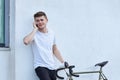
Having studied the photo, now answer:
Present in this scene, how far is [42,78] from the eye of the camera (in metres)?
5.15

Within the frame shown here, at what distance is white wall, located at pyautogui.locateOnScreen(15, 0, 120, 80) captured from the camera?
5.48 metres

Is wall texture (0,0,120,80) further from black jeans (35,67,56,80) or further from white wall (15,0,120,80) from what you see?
black jeans (35,67,56,80)

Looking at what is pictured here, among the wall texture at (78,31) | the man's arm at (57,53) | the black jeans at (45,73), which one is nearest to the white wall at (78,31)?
the wall texture at (78,31)

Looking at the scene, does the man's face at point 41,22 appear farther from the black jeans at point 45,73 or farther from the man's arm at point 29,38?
the black jeans at point 45,73

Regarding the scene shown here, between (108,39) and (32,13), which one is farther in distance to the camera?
(108,39)

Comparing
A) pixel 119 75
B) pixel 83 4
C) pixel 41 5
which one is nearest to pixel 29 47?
pixel 41 5

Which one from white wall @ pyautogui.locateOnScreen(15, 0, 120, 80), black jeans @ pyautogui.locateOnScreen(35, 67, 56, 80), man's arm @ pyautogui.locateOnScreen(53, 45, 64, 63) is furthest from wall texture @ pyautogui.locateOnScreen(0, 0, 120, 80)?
black jeans @ pyautogui.locateOnScreen(35, 67, 56, 80)

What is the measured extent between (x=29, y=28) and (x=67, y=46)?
67 cm

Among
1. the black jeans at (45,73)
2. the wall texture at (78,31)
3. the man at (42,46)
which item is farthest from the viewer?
the wall texture at (78,31)

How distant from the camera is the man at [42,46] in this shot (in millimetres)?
5293

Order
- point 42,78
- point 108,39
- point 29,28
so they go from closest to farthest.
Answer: point 42,78, point 29,28, point 108,39

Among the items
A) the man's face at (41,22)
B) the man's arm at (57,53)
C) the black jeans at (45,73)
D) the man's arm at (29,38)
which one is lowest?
the black jeans at (45,73)

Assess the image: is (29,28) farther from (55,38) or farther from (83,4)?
(83,4)

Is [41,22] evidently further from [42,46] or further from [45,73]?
[45,73]
